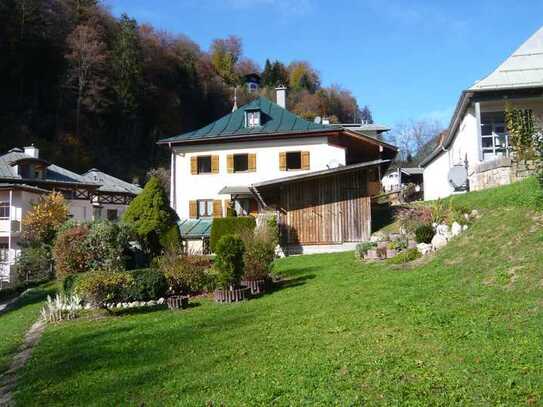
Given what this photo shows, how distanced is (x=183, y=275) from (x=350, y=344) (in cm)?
826

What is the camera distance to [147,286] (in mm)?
13398

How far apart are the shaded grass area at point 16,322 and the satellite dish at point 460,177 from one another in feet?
53.2

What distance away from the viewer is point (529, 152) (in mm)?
11445

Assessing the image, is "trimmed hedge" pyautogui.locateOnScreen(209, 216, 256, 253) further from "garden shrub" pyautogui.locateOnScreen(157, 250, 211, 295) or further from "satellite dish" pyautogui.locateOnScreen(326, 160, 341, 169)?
"garden shrub" pyautogui.locateOnScreen(157, 250, 211, 295)

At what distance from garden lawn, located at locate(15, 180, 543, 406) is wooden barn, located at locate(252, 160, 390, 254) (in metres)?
9.58

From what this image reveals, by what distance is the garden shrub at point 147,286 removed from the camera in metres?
13.4

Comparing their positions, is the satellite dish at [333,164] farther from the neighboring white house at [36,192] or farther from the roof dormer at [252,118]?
the neighboring white house at [36,192]

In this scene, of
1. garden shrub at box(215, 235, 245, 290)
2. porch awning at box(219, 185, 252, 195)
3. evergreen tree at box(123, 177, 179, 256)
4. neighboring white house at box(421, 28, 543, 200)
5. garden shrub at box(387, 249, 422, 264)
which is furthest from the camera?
porch awning at box(219, 185, 252, 195)

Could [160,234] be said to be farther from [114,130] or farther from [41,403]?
[114,130]

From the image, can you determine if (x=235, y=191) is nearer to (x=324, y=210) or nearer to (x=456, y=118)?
(x=324, y=210)

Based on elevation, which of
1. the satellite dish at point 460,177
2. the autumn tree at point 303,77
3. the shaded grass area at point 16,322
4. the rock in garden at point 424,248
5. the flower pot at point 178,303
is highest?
the autumn tree at point 303,77

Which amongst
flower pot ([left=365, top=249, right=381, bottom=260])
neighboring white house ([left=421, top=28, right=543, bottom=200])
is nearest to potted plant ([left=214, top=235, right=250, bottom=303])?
flower pot ([left=365, top=249, right=381, bottom=260])

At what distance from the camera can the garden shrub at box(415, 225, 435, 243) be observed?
1362 centimetres

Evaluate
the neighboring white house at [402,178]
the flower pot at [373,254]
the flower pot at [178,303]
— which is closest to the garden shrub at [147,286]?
the flower pot at [178,303]
